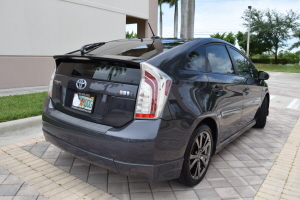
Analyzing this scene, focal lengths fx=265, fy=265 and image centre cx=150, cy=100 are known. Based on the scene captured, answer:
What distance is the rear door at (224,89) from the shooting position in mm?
3119

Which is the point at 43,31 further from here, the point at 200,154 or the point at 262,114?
the point at 200,154

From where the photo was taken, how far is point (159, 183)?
9.71ft

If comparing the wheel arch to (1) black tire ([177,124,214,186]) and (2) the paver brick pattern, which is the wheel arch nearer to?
(1) black tire ([177,124,214,186])

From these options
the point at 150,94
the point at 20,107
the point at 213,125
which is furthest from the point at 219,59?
the point at 20,107

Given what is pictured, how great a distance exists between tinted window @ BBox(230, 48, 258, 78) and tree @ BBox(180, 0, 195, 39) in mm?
10469

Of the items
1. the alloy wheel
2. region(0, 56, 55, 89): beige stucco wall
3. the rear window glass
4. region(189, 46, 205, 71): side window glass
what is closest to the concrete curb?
the rear window glass

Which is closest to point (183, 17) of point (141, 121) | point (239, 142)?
point (239, 142)

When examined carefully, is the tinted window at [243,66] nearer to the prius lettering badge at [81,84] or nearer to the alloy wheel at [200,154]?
the alloy wheel at [200,154]

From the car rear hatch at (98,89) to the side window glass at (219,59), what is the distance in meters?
1.24

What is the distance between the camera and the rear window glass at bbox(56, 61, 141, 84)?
93.8 inches

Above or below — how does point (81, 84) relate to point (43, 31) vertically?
below

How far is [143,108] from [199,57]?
1.10 meters

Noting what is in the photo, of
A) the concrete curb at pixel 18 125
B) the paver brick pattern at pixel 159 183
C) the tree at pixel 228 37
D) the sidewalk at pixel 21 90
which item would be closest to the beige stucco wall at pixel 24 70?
the sidewalk at pixel 21 90

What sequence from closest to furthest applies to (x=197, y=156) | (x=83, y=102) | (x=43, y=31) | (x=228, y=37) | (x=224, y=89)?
(x=83, y=102) → (x=197, y=156) → (x=224, y=89) → (x=43, y=31) → (x=228, y=37)
